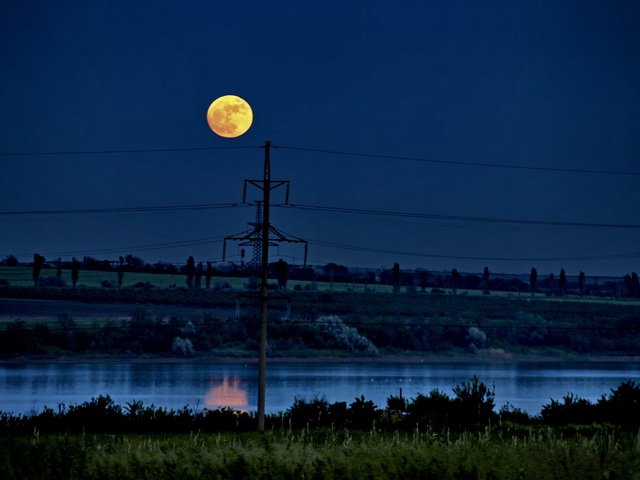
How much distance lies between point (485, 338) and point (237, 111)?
93.7 meters

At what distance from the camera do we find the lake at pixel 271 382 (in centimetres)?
7844

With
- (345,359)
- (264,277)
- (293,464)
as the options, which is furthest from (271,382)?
(293,464)

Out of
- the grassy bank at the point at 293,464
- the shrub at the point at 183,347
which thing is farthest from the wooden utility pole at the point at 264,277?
the shrub at the point at 183,347

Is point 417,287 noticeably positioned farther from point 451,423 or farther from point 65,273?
point 451,423

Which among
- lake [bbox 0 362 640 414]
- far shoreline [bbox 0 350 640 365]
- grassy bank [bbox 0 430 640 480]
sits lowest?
lake [bbox 0 362 640 414]

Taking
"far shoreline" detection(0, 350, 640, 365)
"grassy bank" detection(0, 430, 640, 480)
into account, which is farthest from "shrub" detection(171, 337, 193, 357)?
"grassy bank" detection(0, 430, 640, 480)

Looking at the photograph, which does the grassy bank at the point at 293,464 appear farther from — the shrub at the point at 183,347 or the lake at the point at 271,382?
the shrub at the point at 183,347

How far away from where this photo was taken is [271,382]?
97.4m

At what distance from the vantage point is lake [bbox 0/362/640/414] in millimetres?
78438

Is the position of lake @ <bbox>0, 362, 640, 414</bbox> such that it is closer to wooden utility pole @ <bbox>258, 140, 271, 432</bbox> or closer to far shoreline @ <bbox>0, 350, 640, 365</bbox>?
far shoreline @ <bbox>0, 350, 640, 365</bbox>

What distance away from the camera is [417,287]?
562ft

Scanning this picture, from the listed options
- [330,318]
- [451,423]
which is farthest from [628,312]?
[451,423]

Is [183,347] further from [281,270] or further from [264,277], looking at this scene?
[264,277]

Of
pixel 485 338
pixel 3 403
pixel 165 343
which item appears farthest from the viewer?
pixel 485 338
